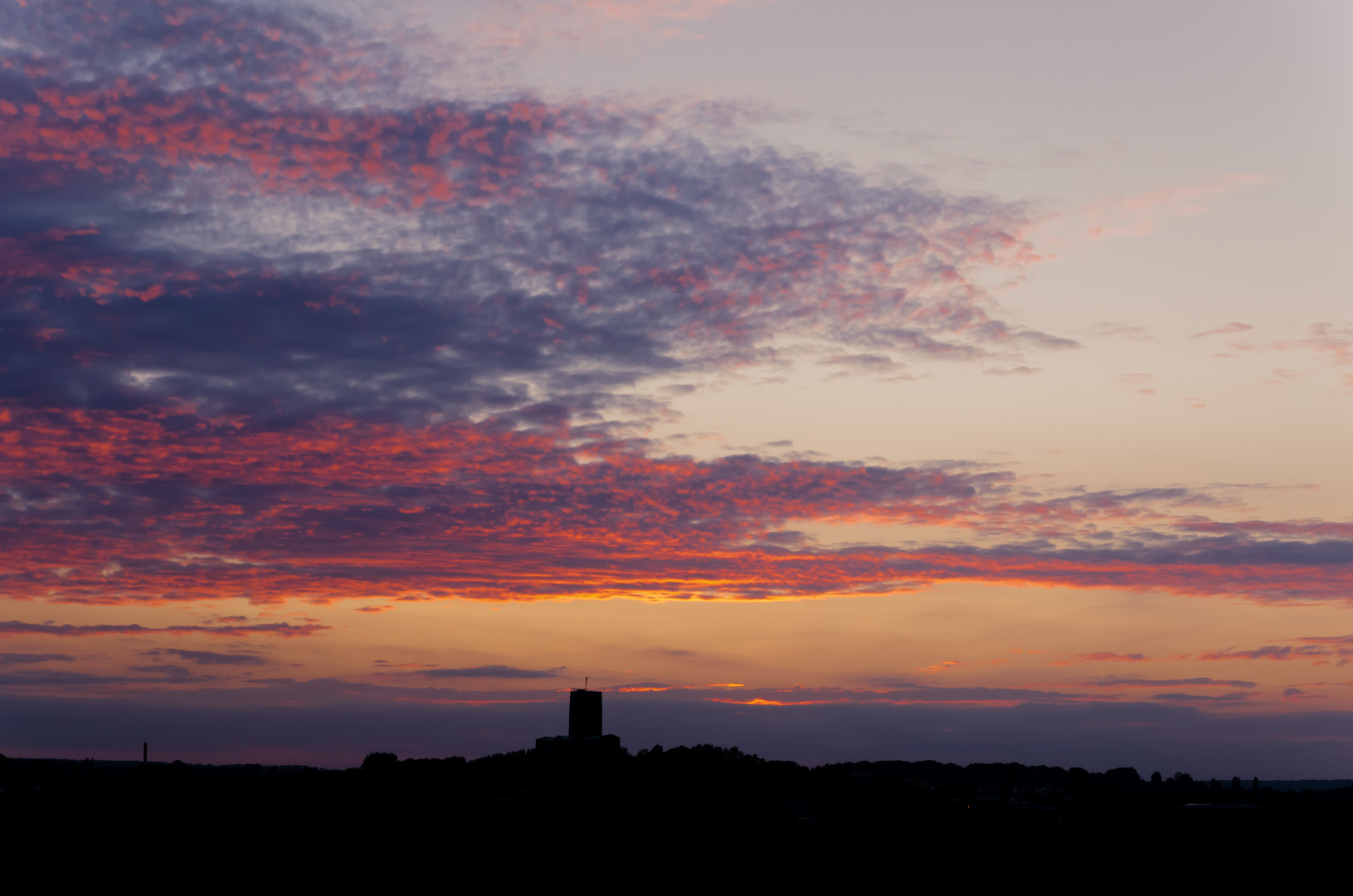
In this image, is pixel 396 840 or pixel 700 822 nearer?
pixel 396 840

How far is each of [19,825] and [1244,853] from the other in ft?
585

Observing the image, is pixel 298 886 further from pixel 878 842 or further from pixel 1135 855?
pixel 1135 855

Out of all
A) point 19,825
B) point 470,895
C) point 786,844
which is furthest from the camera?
point 19,825

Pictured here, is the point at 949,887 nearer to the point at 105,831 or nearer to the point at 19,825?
the point at 105,831

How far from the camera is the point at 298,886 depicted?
127 meters

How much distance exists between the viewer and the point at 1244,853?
511 feet

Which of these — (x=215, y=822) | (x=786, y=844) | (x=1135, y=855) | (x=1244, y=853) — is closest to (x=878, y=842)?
(x=786, y=844)

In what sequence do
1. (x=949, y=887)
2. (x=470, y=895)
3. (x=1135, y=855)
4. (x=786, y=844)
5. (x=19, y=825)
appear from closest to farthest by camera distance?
(x=470, y=895) < (x=949, y=887) < (x=1135, y=855) < (x=786, y=844) < (x=19, y=825)

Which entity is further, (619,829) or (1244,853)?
(619,829)

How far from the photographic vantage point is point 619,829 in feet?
577

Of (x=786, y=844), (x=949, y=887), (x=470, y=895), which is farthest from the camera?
(x=786, y=844)


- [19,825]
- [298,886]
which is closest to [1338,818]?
[298,886]

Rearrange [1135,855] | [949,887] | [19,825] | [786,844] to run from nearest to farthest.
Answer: [949,887] → [1135,855] → [786,844] → [19,825]

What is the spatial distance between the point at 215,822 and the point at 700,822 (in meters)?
80.5
